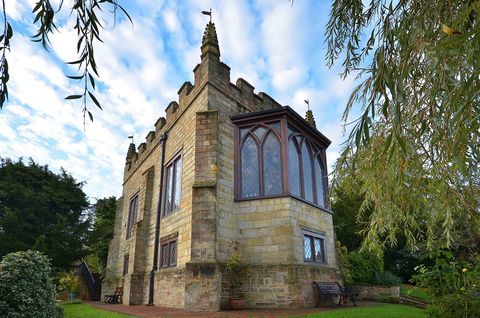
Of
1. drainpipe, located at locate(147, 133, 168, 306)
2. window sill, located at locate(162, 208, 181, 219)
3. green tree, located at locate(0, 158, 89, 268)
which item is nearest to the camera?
window sill, located at locate(162, 208, 181, 219)

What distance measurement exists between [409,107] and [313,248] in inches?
258

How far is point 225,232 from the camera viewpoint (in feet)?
29.2

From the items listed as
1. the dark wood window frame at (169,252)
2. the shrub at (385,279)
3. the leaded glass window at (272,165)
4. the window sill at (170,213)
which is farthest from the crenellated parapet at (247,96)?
the shrub at (385,279)

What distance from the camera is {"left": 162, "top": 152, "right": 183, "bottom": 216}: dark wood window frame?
36.6 feet

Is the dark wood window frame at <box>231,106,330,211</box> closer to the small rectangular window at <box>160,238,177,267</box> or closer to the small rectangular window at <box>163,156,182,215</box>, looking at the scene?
the small rectangular window at <box>163,156,182,215</box>

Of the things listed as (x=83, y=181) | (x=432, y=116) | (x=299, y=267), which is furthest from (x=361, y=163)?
(x=83, y=181)

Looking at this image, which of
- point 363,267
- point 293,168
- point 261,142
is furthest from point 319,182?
point 363,267

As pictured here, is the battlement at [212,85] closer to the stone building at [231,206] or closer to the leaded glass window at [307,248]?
the stone building at [231,206]

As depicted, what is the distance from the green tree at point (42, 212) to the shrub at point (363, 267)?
53.2 feet

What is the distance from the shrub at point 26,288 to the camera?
18.7ft

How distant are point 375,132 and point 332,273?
6.58 m

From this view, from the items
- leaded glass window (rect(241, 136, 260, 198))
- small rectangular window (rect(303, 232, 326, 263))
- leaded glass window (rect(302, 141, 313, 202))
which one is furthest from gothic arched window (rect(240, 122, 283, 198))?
small rectangular window (rect(303, 232, 326, 263))

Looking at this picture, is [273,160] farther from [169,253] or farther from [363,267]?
[363,267]

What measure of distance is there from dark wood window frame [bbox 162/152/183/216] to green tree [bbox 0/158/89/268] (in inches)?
420
